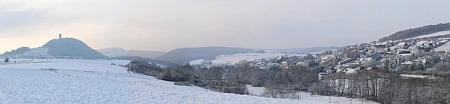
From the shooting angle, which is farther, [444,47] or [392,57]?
[444,47]

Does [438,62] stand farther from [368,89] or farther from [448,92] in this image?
[448,92]

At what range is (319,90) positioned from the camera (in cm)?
10356

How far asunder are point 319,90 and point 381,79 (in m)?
17.4

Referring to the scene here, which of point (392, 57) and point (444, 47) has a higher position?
point (444, 47)

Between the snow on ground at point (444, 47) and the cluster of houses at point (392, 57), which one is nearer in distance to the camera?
the cluster of houses at point (392, 57)

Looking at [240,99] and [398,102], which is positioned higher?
[240,99]

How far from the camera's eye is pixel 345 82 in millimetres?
101000

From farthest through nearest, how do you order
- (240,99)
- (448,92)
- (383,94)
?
(383,94) < (448,92) < (240,99)

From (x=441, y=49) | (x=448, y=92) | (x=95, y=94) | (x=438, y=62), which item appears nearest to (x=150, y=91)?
(x=95, y=94)

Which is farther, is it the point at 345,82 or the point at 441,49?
the point at 441,49

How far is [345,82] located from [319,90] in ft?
18.2

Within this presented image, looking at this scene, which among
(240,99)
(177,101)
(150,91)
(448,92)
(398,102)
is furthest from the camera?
(398,102)

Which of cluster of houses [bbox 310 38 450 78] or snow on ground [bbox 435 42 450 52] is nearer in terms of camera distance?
cluster of houses [bbox 310 38 450 78]

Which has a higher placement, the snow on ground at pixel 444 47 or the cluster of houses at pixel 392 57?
the snow on ground at pixel 444 47
